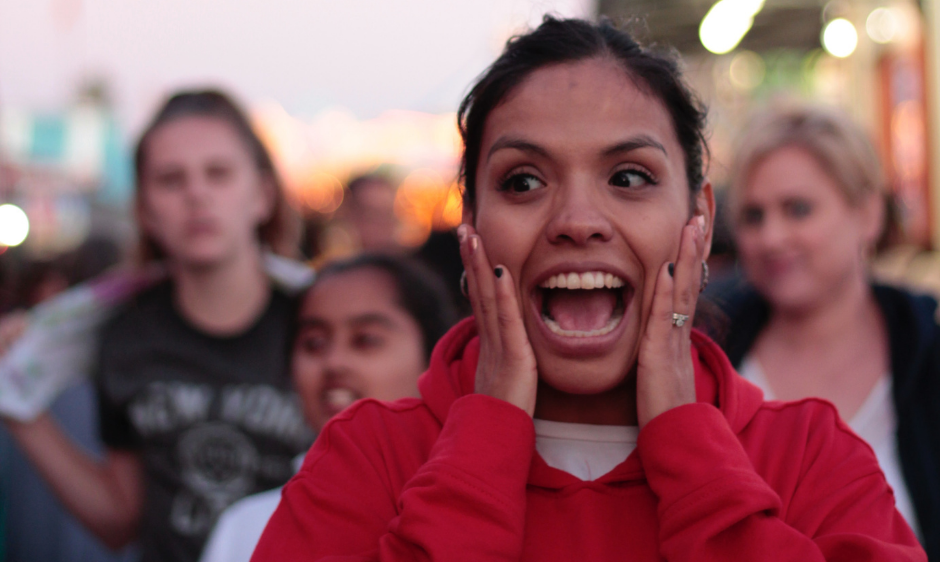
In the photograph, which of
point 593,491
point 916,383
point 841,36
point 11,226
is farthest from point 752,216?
point 11,226

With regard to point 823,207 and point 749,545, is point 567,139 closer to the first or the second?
point 749,545

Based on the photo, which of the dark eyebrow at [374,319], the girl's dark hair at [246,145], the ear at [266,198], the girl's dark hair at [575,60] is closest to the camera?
the girl's dark hair at [575,60]

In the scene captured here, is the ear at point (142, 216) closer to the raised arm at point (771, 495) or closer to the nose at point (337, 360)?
the nose at point (337, 360)

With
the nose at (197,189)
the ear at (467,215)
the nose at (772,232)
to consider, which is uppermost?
the ear at (467,215)

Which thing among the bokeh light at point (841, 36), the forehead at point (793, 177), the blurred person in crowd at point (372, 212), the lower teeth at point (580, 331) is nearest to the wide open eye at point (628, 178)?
the lower teeth at point (580, 331)

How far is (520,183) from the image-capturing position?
4.31 feet

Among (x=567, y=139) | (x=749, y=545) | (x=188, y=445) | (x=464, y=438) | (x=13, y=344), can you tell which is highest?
(x=567, y=139)

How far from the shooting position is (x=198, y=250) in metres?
2.61

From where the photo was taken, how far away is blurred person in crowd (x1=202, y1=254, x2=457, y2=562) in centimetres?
204

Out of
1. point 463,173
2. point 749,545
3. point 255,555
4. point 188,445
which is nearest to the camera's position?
point 749,545

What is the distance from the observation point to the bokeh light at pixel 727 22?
4312 millimetres

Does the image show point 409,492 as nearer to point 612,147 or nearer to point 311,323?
point 612,147

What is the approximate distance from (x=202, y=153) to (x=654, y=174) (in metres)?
1.89

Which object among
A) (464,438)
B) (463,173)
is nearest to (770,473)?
(464,438)
